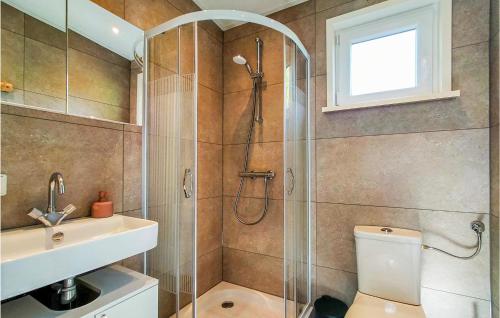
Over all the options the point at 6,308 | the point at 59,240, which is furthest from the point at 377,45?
the point at 6,308

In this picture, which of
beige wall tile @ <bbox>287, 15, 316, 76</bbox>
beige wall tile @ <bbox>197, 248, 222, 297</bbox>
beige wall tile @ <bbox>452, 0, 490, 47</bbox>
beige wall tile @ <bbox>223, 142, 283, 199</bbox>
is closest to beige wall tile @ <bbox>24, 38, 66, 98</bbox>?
beige wall tile @ <bbox>223, 142, 283, 199</bbox>

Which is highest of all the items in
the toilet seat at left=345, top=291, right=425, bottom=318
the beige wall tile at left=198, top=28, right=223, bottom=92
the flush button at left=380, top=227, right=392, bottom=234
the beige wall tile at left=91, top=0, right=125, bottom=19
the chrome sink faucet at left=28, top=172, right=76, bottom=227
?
the beige wall tile at left=91, top=0, right=125, bottom=19

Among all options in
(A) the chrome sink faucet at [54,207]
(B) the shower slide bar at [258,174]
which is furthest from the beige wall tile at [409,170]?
(A) the chrome sink faucet at [54,207]

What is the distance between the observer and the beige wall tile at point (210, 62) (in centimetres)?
166

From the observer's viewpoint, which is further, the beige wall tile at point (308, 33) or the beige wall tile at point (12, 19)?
the beige wall tile at point (308, 33)

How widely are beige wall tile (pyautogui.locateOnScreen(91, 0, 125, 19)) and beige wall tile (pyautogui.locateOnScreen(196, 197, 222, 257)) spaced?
1.37 metres

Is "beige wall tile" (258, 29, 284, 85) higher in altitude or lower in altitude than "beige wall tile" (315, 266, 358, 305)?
higher

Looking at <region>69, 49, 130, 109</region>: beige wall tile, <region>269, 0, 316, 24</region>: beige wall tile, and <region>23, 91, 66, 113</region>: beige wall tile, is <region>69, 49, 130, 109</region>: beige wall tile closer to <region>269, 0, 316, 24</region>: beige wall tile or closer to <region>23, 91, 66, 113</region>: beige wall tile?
<region>23, 91, 66, 113</region>: beige wall tile

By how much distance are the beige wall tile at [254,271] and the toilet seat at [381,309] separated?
0.72m

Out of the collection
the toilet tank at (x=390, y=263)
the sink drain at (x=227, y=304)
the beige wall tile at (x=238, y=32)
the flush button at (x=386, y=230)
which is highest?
the beige wall tile at (x=238, y=32)

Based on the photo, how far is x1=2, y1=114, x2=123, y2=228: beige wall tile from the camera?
970mm

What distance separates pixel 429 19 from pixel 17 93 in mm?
2334

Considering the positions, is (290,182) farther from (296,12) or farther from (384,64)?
(296,12)

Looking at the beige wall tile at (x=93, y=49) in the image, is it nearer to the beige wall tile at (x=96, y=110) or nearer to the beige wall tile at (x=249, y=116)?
the beige wall tile at (x=96, y=110)
